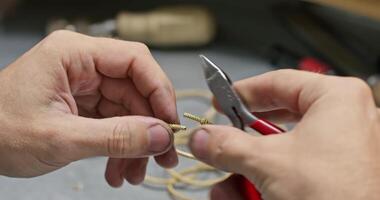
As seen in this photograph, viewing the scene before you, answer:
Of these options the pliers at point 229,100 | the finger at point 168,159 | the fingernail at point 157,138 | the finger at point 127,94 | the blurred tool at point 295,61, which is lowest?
the blurred tool at point 295,61

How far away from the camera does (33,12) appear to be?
1046mm

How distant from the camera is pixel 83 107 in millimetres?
627

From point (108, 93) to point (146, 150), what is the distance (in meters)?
0.16

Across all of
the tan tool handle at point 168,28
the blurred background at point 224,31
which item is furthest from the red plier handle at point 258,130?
the tan tool handle at point 168,28

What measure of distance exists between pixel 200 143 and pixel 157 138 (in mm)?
62

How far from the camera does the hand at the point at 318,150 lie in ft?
1.20

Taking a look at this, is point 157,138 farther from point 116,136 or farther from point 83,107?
point 83,107

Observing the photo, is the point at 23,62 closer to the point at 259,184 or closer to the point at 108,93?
the point at 108,93

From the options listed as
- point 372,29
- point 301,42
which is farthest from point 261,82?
point 372,29

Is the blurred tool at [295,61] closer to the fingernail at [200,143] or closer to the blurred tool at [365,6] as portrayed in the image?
the blurred tool at [365,6]

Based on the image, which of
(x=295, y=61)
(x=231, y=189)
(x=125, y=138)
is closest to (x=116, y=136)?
(x=125, y=138)

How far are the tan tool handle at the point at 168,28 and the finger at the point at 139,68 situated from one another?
36 centimetres

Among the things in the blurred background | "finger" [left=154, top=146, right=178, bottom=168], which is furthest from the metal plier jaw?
the blurred background

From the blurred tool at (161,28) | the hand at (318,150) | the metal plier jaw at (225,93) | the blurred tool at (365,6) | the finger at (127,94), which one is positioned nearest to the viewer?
the hand at (318,150)
